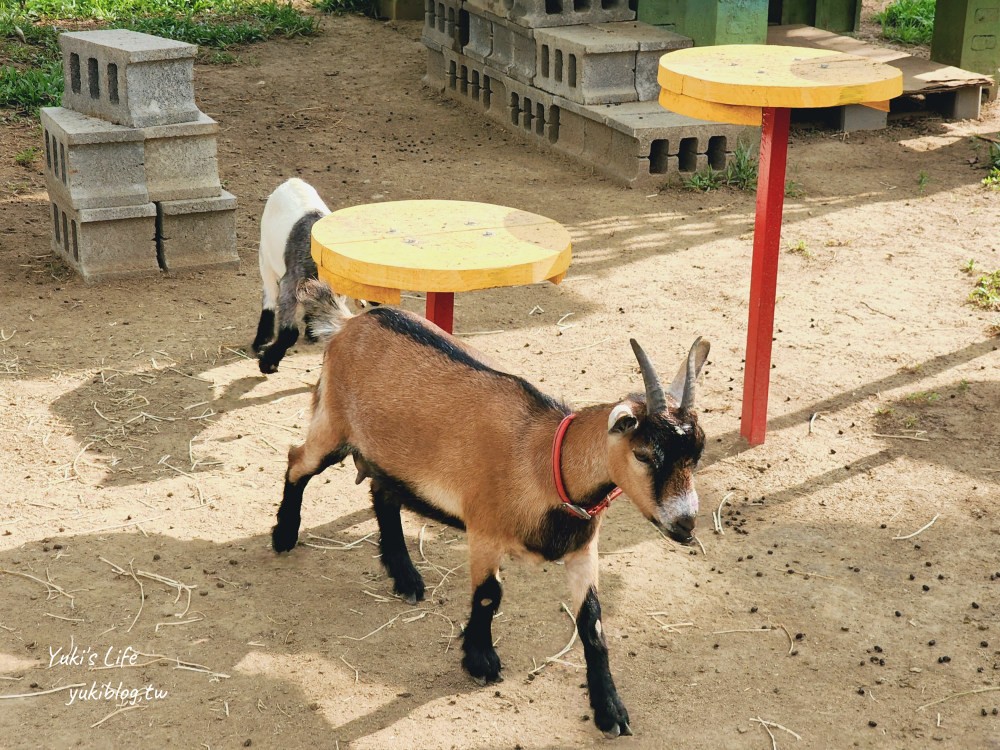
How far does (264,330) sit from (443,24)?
18.9ft

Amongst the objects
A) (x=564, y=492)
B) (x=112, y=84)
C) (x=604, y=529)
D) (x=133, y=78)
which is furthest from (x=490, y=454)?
(x=112, y=84)

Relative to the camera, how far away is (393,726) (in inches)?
156

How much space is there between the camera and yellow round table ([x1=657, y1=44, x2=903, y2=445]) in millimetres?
5234

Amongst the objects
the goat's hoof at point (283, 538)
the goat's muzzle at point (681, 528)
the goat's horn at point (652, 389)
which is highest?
the goat's horn at point (652, 389)

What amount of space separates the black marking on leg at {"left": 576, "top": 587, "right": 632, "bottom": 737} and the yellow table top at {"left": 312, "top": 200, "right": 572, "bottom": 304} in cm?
117

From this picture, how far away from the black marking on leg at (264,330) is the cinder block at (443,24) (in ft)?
17.6

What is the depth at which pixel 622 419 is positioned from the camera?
3523mm

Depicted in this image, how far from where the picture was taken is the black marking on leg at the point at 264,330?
664 cm

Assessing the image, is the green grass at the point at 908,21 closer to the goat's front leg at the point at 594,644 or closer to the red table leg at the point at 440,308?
the red table leg at the point at 440,308

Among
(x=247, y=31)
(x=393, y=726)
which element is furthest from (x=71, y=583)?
(x=247, y=31)

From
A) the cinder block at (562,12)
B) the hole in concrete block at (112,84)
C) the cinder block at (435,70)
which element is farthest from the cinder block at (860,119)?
the hole in concrete block at (112,84)

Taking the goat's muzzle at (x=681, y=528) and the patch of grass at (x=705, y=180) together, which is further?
the patch of grass at (x=705, y=180)

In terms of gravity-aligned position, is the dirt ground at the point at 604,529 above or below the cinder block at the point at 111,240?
below

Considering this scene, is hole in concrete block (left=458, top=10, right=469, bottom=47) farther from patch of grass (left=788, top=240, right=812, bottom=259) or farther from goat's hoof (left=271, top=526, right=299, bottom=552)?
goat's hoof (left=271, top=526, right=299, bottom=552)
